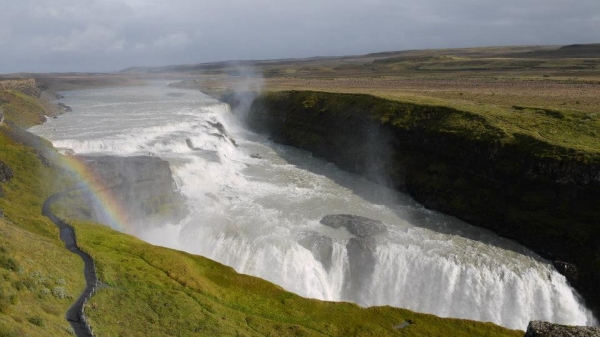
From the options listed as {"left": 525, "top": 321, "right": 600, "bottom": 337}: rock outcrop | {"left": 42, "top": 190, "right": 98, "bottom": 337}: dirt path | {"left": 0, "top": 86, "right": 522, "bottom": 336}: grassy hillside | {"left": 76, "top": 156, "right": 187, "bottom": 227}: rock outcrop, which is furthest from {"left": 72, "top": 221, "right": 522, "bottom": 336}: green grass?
{"left": 76, "top": 156, "right": 187, "bottom": 227}: rock outcrop

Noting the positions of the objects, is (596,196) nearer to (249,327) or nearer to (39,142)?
(249,327)

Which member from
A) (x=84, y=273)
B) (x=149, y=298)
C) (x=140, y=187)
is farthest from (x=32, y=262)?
(x=140, y=187)

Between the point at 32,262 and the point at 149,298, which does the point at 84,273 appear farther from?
the point at 149,298

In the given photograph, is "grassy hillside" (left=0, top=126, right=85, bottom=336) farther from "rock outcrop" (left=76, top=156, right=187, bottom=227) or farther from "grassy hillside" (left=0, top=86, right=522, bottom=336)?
"rock outcrop" (left=76, top=156, right=187, bottom=227)

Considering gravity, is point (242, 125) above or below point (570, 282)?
above

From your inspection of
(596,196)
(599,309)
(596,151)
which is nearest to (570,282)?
(599,309)

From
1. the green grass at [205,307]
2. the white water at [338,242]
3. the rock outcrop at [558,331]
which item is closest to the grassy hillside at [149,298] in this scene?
the green grass at [205,307]

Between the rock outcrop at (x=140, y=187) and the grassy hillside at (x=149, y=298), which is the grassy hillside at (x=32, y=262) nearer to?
the grassy hillside at (x=149, y=298)
